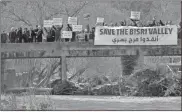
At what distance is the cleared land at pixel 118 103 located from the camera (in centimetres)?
1413

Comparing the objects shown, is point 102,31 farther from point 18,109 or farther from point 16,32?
point 18,109

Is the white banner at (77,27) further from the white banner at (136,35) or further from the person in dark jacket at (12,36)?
the person in dark jacket at (12,36)

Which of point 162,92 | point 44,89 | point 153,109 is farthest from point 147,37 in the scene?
point 153,109

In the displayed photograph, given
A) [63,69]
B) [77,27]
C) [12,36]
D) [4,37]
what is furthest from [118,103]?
[4,37]

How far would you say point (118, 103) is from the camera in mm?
15555

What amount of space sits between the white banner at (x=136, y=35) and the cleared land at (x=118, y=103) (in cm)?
306

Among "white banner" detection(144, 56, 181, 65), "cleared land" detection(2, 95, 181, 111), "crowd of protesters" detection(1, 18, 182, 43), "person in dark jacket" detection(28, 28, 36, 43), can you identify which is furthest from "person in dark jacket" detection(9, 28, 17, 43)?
"white banner" detection(144, 56, 181, 65)

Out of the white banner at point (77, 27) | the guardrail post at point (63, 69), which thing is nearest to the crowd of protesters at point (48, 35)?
the white banner at point (77, 27)

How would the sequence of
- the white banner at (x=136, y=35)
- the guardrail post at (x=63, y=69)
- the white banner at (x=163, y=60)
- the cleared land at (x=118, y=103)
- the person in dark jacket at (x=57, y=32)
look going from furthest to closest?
the person in dark jacket at (x=57, y=32)
the guardrail post at (x=63, y=69)
the white banner at (x=136, y=35)
the white banner at (x=163, y=60)
the cleared land at (x=118, y=103)

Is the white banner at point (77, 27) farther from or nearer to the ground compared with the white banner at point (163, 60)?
farther from the ground

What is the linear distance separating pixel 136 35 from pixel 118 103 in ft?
15.7

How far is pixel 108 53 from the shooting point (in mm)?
19953

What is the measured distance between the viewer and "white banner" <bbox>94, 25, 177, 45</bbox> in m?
19.5

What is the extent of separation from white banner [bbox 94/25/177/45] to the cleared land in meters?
3.06
